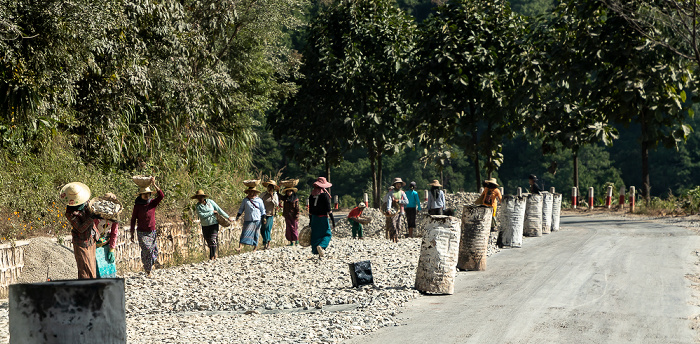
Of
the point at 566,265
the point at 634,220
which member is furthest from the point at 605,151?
the point at 566,265

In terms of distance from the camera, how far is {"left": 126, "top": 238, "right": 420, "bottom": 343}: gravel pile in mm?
8195

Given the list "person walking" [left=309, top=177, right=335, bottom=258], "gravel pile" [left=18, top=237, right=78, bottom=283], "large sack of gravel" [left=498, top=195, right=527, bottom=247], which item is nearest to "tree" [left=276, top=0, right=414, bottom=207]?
"large sack of gravel" [left=498, top=195, right=527, bottom=247]

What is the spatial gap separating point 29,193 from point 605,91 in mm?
17336

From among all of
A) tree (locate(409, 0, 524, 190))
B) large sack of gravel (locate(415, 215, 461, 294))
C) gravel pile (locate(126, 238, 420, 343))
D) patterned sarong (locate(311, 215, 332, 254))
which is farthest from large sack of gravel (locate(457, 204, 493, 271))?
tree (locate(409, 0, 524, 190))

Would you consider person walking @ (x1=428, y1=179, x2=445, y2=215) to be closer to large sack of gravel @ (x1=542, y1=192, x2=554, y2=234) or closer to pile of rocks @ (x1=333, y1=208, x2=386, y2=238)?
large sack of gravel @ (x1=542, y1=192, x2=554, y2=234)

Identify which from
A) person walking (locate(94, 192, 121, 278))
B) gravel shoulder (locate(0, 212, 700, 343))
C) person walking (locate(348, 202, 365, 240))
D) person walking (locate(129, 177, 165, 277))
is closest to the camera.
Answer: gravel shoulder (locate(0, 212, 700, 343))

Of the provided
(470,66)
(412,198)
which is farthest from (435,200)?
(470,66)

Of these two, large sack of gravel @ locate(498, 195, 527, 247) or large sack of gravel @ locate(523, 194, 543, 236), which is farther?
large sack of gravel @ locate(523, 194, 543, 236)

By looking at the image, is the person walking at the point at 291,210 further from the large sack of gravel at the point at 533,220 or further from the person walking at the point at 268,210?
the large sack of gravel at the point at 533,220

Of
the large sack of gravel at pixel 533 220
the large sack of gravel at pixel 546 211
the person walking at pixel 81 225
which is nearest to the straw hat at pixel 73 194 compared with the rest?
the person walking at pixel 81 225

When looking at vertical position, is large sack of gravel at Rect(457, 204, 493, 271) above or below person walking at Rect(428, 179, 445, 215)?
below

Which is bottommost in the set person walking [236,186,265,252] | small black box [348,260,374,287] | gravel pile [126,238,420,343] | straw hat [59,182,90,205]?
gravel pile [126,238,420,343]

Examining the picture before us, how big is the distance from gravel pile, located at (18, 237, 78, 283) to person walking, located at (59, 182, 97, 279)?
1834 millimetres

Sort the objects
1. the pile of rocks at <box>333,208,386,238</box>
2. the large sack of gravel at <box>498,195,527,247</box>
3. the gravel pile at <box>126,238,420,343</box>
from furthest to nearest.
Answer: the pile of rocks at <box>333,208,386,238</box> < the large sack of gravel at <box>498,195,527,247</box> < the gravel pile at <box>126,238,420,343</box>
